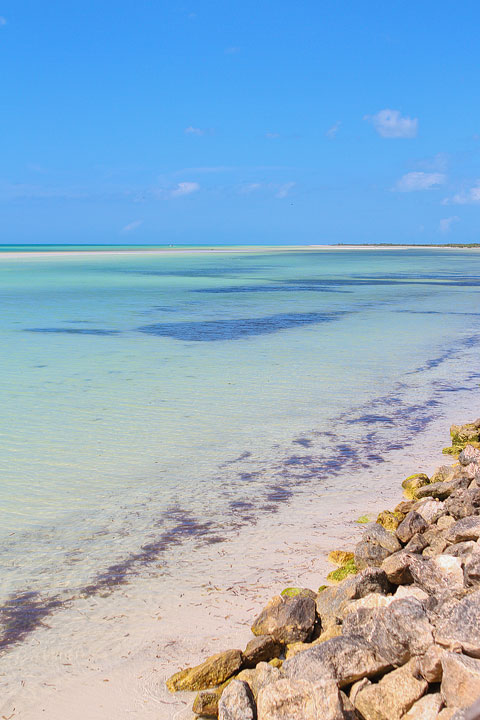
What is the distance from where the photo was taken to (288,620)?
11.6 ft

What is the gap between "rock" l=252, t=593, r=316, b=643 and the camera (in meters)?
3.51

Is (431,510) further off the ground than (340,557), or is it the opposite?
(431,510)

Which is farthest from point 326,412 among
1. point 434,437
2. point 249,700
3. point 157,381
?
point 249,700

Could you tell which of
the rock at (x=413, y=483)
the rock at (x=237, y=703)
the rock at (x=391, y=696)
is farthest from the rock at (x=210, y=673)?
the rock at (x=413, y=483)

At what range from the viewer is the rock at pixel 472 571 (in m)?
3.39

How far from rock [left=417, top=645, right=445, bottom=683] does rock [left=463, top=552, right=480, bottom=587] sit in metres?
0.63

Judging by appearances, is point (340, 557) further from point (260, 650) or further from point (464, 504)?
point (260, 650)

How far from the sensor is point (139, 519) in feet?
17.4

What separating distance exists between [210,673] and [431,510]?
2.21 metres

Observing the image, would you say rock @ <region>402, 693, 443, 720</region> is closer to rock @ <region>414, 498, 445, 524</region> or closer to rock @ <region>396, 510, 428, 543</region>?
rock @ <region>396, 510, 428, 543</region>

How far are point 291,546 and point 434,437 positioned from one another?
132 inches

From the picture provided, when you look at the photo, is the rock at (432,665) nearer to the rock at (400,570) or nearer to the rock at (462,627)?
the rock at (462,627)

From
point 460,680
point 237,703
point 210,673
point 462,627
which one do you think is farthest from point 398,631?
point 210,673

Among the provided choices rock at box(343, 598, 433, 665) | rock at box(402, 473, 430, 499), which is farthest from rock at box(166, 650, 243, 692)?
rock at box(402, 473, 430, 499)
